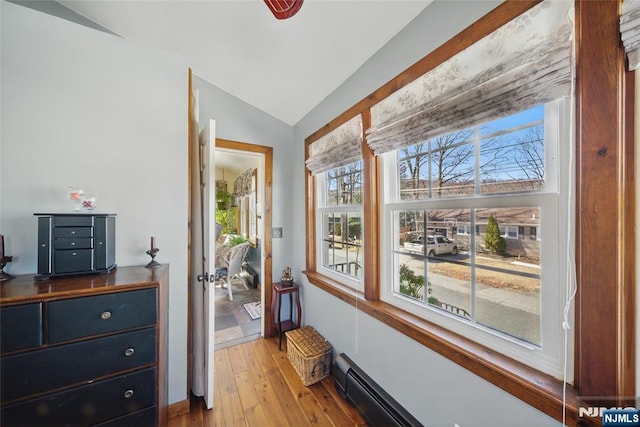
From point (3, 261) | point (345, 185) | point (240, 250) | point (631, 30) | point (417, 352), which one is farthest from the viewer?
point (240, 250)

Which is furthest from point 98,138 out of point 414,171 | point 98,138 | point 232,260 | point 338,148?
point 232,260

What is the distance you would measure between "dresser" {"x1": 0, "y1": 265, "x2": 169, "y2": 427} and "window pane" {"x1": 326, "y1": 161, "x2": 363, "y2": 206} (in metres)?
1.45

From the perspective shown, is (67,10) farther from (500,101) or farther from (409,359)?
(409,359)

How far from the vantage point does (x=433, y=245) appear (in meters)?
1.33

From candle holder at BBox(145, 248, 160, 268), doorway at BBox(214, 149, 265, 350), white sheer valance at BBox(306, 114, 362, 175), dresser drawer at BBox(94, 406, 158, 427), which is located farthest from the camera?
doorway at BBox(214, 149, 265, 350)

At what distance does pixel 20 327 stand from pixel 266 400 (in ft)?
4.82

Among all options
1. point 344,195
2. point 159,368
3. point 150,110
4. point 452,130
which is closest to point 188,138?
point 150,110

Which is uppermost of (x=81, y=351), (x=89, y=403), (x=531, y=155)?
(x=531, y=155)

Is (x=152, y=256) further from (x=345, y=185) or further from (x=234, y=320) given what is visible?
(x=234, y=320)

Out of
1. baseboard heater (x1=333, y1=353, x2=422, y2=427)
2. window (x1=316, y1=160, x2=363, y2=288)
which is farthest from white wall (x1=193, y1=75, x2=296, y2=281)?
baseboard heater (x1=333, y1=353, x2=422, y2=427)

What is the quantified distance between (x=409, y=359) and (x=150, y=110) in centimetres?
228

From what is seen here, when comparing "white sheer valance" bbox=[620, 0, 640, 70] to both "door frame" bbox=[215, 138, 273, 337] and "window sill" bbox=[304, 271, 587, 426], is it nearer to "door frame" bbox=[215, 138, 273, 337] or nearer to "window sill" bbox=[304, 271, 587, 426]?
"window sill" bbox=[304, 271, 587, 426]

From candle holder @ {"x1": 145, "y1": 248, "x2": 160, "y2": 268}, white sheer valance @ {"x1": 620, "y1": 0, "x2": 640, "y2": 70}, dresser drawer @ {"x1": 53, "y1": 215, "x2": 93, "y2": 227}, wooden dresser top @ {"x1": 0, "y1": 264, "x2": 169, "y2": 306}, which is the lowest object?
wooden dresser top @ {"x1": 0, "y1": 264, "x2": 169, "y2": 306}

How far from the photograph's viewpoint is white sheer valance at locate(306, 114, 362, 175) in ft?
5.79
